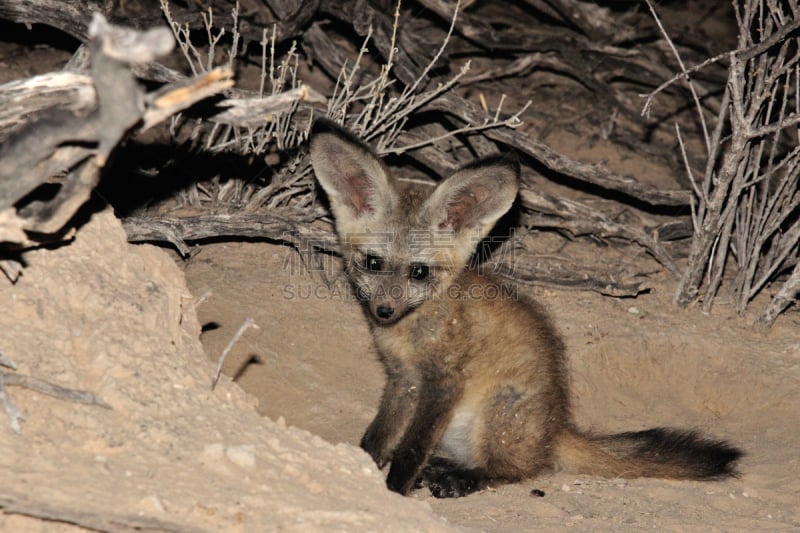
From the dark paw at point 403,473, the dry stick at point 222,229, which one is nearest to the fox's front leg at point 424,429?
the dark paw at point 403,473

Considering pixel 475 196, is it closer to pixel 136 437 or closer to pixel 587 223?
pixel 587 223

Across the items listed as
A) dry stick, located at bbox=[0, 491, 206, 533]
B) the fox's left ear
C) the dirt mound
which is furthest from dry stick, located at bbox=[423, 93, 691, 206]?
dry stick, located at bbox=[0, 491, 206, 533]

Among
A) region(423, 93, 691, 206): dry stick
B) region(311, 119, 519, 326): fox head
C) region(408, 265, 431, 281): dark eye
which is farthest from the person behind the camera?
region(423, 93, 691, 206): dry stick

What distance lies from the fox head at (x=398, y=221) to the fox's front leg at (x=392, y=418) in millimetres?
367

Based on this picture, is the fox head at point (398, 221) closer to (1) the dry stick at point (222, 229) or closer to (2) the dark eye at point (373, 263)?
(2) the dark eye at point (373, 263)

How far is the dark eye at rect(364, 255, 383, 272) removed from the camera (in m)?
4.07

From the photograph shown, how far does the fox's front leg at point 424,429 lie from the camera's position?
3.67m

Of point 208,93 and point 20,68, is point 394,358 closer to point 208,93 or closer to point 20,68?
Answer: point 208,93

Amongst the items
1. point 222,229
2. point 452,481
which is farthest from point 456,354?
point 222,229

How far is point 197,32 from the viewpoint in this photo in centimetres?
581

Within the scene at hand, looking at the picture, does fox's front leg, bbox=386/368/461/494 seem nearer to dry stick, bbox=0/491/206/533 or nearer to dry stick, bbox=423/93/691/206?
dry stick, bbox=0/491/206/533

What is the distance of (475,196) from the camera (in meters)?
4.04

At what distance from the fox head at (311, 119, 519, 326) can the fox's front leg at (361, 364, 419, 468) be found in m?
0.37

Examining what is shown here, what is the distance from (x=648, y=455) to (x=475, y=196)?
60.5 inches
